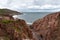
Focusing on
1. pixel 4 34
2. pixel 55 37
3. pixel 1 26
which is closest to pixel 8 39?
pixel 4 34

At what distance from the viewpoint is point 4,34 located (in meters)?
50.0

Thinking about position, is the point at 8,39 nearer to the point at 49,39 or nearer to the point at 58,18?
the point at 49,39

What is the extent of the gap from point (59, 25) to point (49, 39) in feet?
34.0

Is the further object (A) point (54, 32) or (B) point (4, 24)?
(A) point (54, 32)

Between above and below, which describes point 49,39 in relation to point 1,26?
below

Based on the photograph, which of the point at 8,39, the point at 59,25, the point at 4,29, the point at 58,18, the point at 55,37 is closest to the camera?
the point at 8,39

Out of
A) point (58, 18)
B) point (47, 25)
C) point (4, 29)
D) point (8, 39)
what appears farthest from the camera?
point (47, 25)

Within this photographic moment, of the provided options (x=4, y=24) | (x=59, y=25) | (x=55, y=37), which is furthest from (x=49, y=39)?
(x=4, y=24)

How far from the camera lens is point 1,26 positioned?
2093 inches

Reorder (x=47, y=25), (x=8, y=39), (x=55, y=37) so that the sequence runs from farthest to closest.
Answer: (x=47, y=25), (x=55, y=37), (x=8, y=39)

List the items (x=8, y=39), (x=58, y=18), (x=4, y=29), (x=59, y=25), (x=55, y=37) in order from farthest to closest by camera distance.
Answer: (x=58, y=18), (x=59, y=25), (x=55, y=37), (x=4, y=29), (x=8, y=39)

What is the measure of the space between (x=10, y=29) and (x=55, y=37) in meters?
50.5

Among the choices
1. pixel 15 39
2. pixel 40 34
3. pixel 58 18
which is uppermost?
pixel 15 39

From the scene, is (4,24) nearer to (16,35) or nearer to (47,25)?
(16,35)
